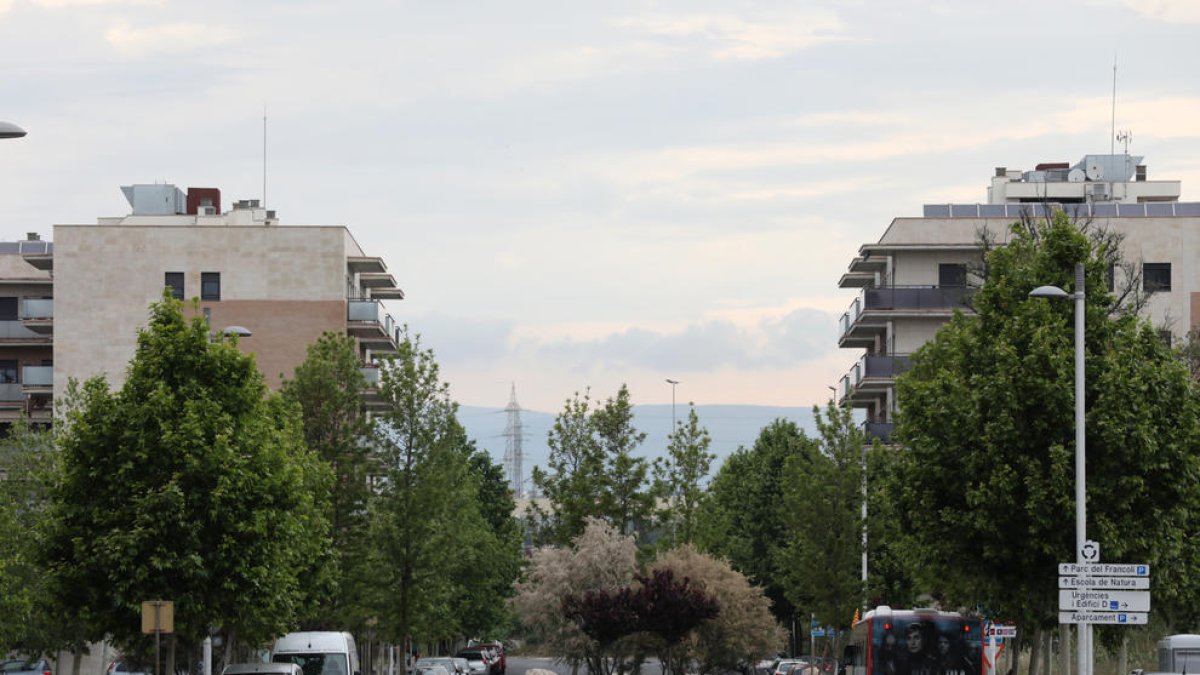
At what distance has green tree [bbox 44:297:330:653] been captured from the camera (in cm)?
3375

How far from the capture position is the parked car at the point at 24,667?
179ft

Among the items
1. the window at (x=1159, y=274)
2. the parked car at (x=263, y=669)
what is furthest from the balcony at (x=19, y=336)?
the parked car at (x=263, y=669)

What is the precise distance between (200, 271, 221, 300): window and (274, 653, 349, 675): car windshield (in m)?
40.1

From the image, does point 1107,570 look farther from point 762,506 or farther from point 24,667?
point 762,506

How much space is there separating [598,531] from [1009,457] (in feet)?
113

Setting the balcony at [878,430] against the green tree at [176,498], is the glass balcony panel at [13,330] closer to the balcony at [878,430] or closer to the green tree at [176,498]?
the balcony at [878,430]

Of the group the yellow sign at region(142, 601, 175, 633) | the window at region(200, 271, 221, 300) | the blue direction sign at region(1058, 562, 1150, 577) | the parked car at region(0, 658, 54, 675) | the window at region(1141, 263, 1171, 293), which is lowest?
the parked car at region(0, 658, 54, 675)

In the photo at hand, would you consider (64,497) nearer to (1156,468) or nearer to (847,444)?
(1156,468)

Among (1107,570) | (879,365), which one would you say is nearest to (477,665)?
(879,365)

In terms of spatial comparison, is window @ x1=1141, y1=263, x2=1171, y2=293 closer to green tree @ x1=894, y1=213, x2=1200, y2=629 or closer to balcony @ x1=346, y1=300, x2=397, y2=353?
balcony @ x1=346, y1=300, x2=397, y2=353

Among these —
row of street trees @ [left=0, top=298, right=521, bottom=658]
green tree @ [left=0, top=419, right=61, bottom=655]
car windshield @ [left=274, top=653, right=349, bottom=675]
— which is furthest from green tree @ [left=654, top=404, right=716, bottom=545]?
row of street trees @ [left=0, top=298, right=521, bottom=658]

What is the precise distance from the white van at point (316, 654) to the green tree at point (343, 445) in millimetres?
8979

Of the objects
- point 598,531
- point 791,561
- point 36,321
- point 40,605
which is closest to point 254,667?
point 40,605

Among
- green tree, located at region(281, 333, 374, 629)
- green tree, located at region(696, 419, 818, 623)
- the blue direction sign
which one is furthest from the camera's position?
green tree, located at region(696, 419, 818, 623)
